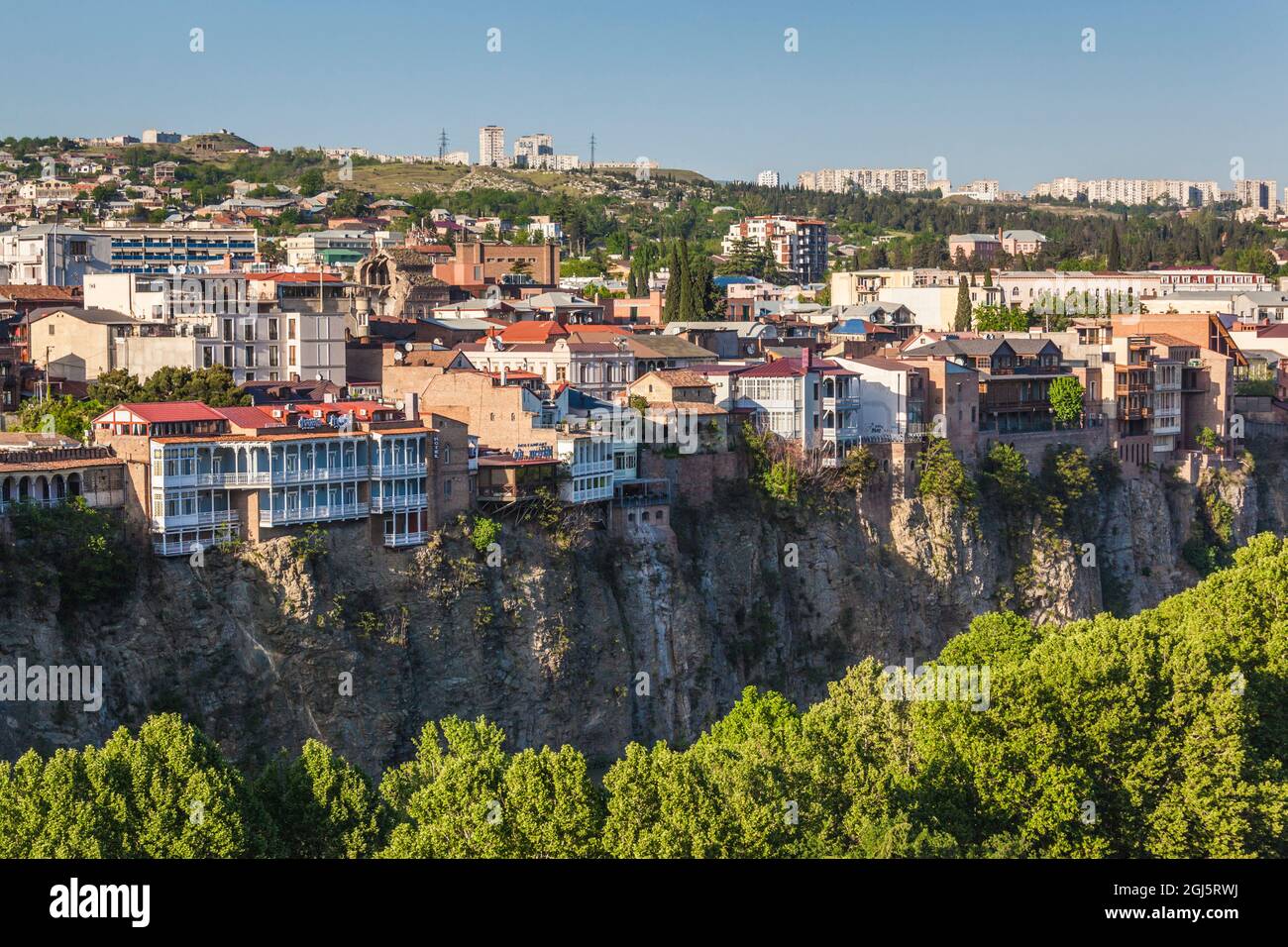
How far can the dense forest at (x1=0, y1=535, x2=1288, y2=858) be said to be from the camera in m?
24.0

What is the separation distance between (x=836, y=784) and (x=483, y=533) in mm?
12308

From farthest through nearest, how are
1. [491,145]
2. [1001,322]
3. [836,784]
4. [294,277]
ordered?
[491,145] → [1001,322] → [294,277] → [836,784]

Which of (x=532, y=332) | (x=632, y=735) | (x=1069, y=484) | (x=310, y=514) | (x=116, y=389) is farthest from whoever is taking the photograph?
(x=532, y=332)

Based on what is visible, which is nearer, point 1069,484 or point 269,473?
point 269,473

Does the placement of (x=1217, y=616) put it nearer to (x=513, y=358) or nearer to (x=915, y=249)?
(x=513, y=358)

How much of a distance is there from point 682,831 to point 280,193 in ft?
337

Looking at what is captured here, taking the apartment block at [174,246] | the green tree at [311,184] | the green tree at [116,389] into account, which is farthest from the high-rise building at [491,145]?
the green tree at [116,389]

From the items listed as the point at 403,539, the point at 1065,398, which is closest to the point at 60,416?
the point at 403,539

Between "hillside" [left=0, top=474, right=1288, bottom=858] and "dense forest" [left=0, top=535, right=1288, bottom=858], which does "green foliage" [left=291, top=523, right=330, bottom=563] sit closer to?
"hillside" [left=0, top=474, right=1288, bottom=858]

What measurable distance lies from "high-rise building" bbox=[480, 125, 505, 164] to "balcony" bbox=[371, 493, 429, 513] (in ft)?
473

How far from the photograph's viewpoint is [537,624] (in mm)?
37969

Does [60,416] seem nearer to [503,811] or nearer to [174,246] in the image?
[503,811]

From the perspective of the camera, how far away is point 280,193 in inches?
4820
